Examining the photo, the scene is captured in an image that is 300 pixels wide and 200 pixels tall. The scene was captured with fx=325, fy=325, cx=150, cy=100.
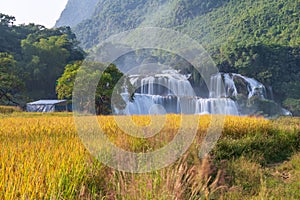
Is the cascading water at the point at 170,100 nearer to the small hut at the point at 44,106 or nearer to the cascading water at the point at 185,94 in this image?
the cascading water at the point at 185,94

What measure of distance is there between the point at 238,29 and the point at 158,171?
145 feet

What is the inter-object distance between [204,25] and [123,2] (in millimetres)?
36040

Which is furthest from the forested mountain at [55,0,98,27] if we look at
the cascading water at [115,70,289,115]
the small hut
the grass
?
the grass

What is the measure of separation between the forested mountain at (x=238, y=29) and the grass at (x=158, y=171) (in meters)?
22.8

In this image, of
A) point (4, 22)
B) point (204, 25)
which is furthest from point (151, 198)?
point (204, 25)

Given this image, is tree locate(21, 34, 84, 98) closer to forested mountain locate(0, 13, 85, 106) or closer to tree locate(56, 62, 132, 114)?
forested mountain locate(0, 13, 85, 106)

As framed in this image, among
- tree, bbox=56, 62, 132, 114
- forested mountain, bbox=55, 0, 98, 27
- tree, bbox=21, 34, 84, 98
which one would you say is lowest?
tree, bbox=56, 62, 132, 114

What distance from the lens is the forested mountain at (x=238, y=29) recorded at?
31594 mm

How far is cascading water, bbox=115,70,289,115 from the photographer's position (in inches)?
947

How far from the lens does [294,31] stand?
37.2 meters

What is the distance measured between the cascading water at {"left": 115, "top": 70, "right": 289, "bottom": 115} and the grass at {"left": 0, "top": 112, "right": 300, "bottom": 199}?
15.7 metres

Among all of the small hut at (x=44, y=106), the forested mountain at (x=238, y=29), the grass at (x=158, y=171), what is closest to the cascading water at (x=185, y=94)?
the forested mountain at (x=238, y=29)

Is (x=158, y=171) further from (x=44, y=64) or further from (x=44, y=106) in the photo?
(x=44, y=64)

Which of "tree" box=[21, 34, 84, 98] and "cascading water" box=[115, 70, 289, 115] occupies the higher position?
"tree" box=[21, 34, 84, 98]
